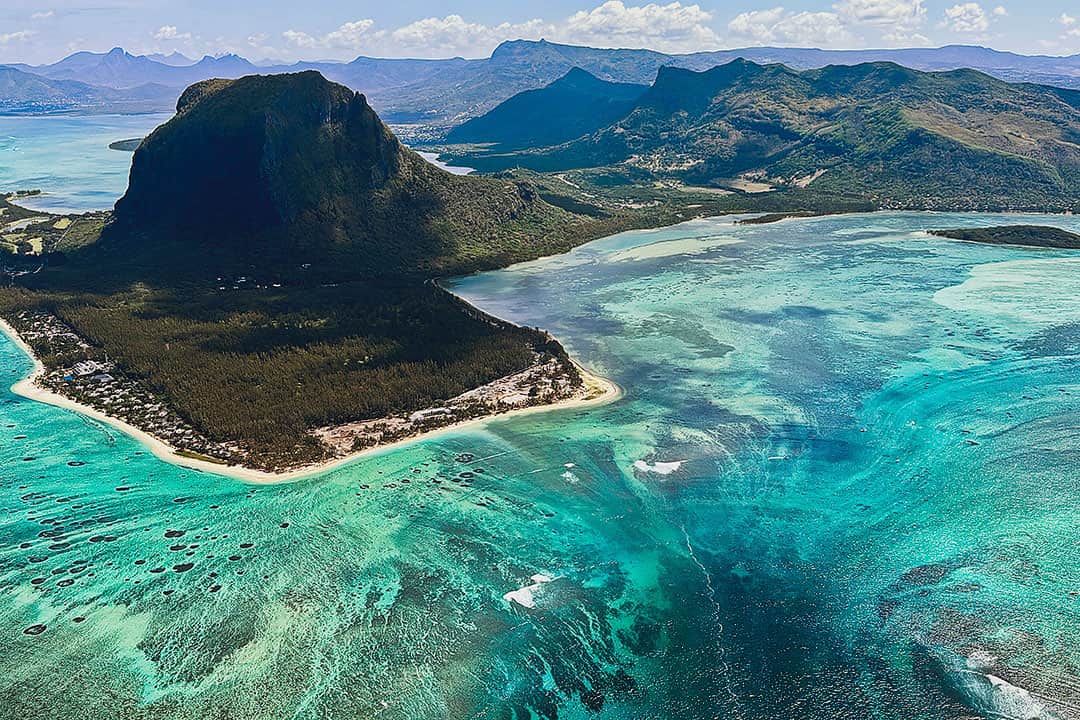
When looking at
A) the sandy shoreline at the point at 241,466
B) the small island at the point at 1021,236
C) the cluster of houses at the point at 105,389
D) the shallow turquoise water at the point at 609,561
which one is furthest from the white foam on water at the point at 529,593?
the small island at the point at 1021,236

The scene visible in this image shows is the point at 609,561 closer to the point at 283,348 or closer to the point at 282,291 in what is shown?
the point at 283,348

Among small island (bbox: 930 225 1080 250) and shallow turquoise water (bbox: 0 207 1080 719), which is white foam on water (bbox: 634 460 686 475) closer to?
shallow turquoise water (bbox: 0 207 1080 719)

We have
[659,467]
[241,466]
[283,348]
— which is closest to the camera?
[659,467]

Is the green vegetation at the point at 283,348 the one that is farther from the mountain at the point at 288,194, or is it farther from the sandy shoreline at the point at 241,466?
the mountain at the point at 288,194

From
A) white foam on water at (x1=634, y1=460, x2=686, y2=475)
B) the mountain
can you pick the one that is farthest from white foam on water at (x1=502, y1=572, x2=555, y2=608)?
the mountain

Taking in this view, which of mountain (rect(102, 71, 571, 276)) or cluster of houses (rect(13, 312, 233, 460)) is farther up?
mountain (rect(102, 71, 571, 276))

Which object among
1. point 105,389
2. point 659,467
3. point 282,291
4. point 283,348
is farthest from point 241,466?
point 282,291

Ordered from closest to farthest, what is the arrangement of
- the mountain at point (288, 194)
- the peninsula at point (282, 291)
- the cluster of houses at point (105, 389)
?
the cluster of houses at point (105, 389)
the peninsula at point (282, 291)
the mountain at point (288, 194)
